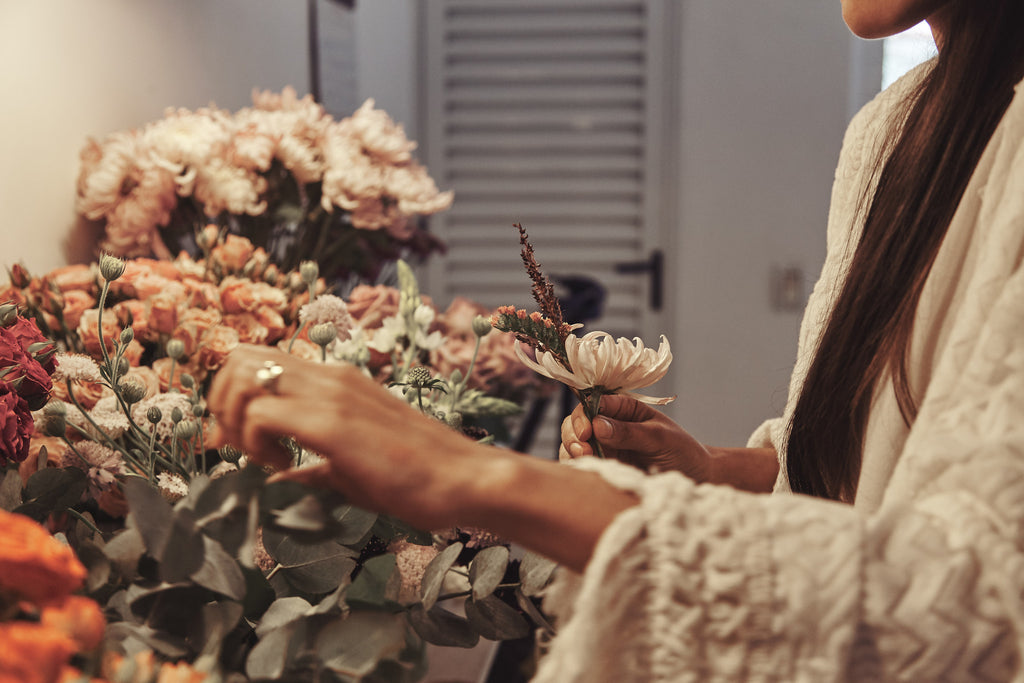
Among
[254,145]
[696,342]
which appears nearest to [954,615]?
[254,145]

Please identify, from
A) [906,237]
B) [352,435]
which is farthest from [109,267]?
[906,237]

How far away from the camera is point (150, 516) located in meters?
0.36

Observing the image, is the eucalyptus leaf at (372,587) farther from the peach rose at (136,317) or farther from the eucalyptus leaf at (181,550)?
the peach rose at (136,317)

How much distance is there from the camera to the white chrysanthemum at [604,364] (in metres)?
0.53

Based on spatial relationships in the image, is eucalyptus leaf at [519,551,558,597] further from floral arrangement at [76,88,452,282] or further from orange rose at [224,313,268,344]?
floral arrangement at [76,88,452,282]

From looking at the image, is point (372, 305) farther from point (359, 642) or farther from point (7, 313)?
point (359, 642)

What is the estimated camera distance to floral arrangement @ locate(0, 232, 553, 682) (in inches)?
14.5

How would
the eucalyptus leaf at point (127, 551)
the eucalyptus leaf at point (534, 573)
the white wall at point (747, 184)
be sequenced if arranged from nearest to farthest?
the eucalyptus leaf at point (127, 551) → the eucalyptus leaf at point (534, 573) → the white wall at point (747, 184)

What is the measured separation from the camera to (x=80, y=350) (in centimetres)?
74

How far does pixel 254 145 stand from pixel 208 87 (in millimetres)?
331

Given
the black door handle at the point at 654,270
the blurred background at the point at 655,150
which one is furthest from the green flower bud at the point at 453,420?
the black door handle at the point at 654,270

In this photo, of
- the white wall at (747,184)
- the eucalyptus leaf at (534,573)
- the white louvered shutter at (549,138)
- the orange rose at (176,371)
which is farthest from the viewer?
the white louvered shutter at (549,138)

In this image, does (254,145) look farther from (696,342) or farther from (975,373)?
(696,342)

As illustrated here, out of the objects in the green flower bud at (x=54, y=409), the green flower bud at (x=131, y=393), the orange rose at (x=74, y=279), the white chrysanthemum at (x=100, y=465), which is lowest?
the white chrysanthemum at (x=100, y=465)
